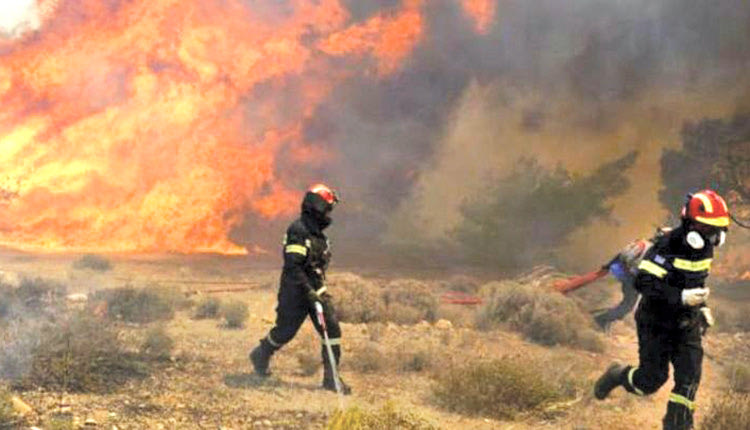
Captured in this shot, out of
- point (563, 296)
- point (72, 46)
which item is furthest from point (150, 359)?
point (72, 46)

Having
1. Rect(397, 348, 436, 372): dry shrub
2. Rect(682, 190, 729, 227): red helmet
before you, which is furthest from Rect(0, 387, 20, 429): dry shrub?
Rect(682, 190, 729, 227): red helmet

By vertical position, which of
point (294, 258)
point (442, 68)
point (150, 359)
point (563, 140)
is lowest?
point (150, 359)

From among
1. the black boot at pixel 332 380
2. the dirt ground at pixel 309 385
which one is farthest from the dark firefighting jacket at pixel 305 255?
the dirt ground at pixel 309 385

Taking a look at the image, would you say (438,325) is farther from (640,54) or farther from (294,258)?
(640,54)

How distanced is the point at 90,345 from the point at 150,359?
90cm

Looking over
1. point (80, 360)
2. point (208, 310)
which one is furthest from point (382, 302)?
point (80, 360)

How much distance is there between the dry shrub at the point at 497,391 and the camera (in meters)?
6.73

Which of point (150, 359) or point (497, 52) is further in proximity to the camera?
point (497, 52)

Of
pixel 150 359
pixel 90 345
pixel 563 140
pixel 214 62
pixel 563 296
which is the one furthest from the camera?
pixel 563 140

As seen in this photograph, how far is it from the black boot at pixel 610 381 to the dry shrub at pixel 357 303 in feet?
16.2

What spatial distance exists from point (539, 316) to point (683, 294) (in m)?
4.97

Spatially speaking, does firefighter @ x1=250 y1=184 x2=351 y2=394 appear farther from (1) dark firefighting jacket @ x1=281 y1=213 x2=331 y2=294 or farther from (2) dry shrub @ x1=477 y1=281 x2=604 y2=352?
(2) dry shrub @ x1=477 y1=281 x2=604 y2=352

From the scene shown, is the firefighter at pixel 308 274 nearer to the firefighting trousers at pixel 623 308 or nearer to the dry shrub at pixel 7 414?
the dry shrub at pixel 7 414

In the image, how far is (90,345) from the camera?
6977 mm
